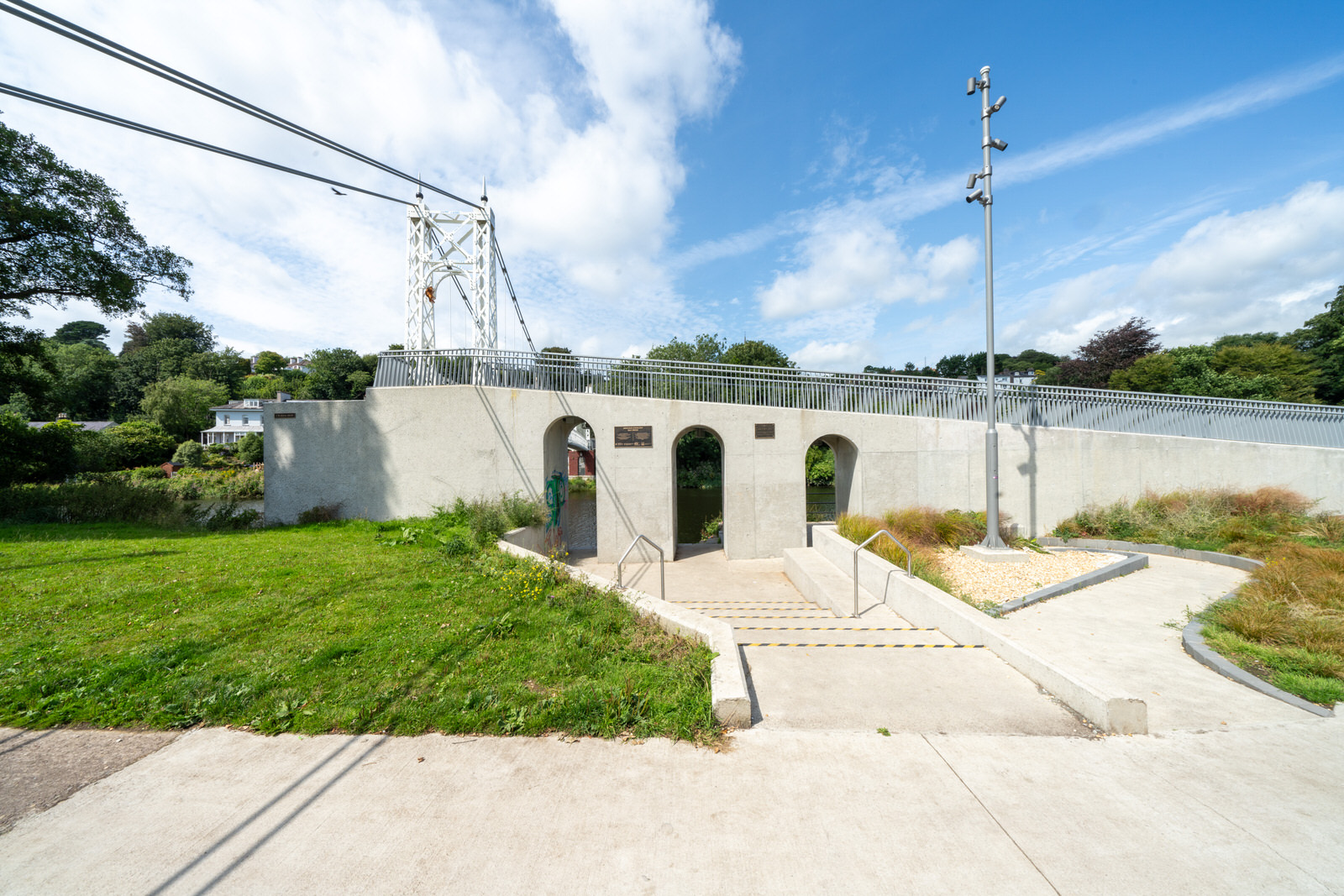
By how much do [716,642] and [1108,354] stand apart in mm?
44406

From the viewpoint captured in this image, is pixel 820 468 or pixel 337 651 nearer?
pixel 337 651

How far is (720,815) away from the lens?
282 centimetres

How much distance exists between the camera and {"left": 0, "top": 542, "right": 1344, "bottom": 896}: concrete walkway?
239 cm

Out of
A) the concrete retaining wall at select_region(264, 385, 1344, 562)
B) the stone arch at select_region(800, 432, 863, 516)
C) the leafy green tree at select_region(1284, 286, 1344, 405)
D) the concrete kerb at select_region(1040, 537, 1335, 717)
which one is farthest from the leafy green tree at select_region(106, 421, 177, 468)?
the leafy green tree at select_region(1284, 286, 1344, 405)

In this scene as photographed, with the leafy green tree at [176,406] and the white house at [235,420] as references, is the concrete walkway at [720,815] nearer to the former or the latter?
the leafy green tree at [176,406]

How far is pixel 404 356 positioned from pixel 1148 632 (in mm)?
15638

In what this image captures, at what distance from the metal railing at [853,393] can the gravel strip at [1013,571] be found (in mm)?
4429

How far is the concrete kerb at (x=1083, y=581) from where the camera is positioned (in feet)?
23.1

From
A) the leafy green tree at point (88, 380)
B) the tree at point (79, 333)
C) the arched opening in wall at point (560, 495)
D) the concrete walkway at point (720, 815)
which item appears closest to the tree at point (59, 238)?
the arched opening in wall at point (560, 495)

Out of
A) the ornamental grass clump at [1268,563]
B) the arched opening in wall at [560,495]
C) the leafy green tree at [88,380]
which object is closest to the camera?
the ornamental grass clump at [1268,563]

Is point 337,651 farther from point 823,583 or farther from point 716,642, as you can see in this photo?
point 823,583

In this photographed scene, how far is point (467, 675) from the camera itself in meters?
4.33

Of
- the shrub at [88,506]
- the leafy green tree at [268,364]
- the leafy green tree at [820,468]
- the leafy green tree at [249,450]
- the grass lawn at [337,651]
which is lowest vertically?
the leafy green tree at [820,468]

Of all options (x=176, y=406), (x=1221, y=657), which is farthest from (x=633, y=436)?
(x=176, y=406)
